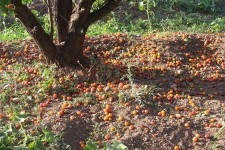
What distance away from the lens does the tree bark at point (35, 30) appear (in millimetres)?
4305

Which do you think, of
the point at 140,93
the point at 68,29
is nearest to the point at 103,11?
the point at 68,29

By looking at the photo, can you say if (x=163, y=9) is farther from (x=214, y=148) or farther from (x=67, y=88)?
(x=214, y=148)

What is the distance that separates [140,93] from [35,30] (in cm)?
133

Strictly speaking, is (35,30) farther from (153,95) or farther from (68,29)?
(153,95)

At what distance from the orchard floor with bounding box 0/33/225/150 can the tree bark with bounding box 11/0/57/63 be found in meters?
0.22

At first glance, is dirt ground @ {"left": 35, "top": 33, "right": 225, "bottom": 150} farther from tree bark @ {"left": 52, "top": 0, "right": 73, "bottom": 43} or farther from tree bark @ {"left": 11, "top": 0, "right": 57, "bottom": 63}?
tree bark @ {"left": 52, "top": 0, "right": 73, "bottom": 43}

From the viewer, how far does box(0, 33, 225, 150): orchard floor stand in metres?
3.72

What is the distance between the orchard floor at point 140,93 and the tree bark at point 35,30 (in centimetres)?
22

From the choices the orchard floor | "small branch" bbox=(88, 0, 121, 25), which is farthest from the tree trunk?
the orchard floor

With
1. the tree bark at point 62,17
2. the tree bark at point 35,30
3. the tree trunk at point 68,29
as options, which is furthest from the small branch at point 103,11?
the tree bark at point 35,30

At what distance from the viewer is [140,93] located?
13.6 feet

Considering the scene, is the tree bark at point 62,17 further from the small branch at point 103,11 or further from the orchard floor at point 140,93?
the orchard floor at point 140,93

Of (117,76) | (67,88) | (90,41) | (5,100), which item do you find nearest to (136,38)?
(90,41)

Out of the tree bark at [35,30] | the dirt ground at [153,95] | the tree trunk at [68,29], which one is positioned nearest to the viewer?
the dirt ground at [153,95]
